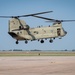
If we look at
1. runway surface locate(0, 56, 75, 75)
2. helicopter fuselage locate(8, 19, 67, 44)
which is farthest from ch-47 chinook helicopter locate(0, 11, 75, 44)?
runway surface locate(0, 56, 75, 75)

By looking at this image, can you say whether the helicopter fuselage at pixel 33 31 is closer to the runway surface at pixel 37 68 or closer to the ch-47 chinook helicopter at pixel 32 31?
the ch-47 chinook helicopter at pixel 32 31

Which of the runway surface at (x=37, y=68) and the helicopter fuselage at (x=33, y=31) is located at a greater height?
the helicopter fuselage at (x=33, y=31)

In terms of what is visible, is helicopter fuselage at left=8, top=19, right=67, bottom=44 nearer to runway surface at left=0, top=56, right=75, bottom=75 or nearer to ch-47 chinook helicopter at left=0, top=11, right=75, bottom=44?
ch-47 chinook helicopter at left=0, top=11, right=75, bottom=44

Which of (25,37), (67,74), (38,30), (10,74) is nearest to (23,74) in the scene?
(10,74)

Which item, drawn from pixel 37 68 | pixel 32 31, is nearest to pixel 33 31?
pixel 32 31

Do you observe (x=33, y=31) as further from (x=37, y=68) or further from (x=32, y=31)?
(x=37, y=68)

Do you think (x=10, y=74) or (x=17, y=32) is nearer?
(x=10, y=74)

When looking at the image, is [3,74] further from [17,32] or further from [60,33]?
[60,33]

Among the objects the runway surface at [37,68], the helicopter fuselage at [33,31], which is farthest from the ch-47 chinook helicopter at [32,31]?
the runway surface at [37,68]

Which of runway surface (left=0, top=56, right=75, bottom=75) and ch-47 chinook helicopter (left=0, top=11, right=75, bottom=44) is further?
ch-47 chinook helicopter (left=0, top=11, right=75, bottom=44)

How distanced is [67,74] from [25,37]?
1067 inches

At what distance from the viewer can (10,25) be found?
63.7 metres

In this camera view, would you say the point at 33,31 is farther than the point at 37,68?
Yes

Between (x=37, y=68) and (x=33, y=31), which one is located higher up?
(x=33, y=31)
